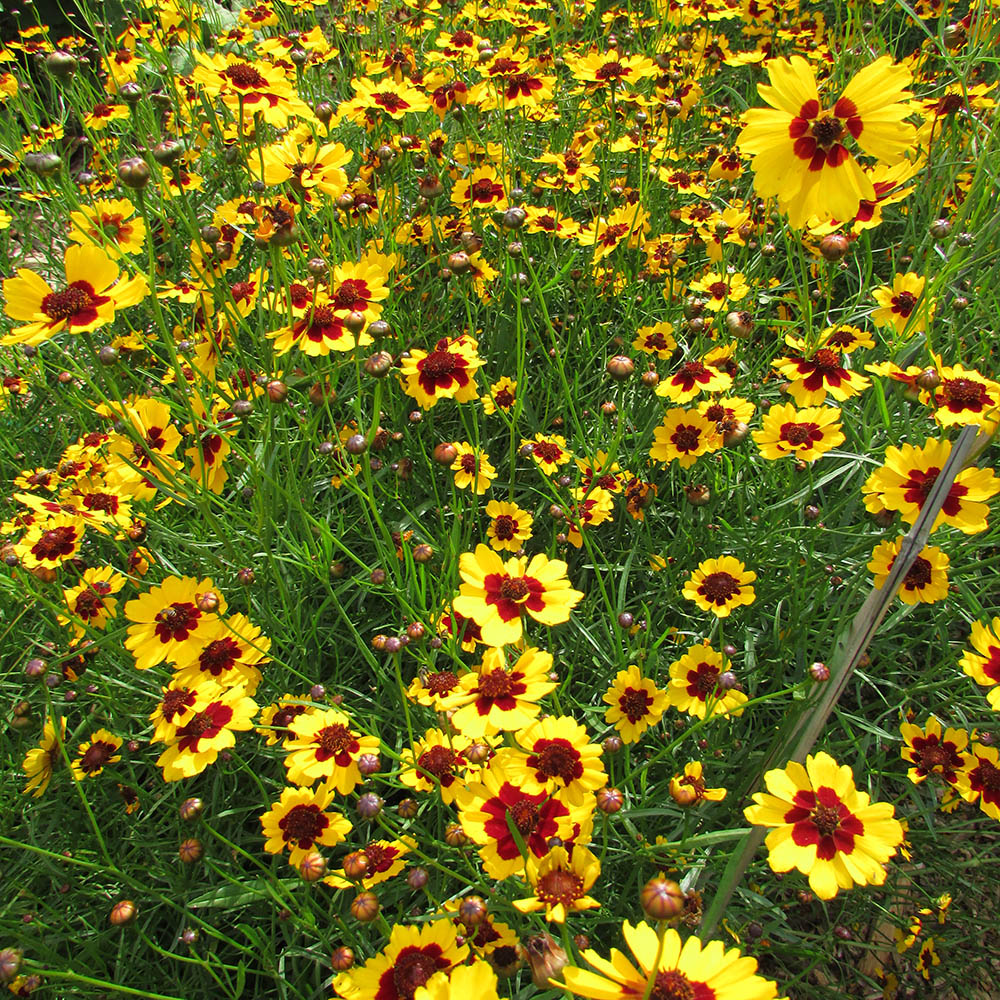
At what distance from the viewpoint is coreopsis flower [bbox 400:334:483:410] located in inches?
64.4

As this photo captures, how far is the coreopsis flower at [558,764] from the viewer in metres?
1.09

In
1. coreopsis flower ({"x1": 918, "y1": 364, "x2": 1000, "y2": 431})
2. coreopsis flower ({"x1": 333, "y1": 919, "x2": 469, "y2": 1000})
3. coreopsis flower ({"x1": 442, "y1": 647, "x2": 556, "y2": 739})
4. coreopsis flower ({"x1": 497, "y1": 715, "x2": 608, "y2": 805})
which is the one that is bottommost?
coreopsis flower ({"x1": 333, "y1": 919, "x2": 469, "y2": 1000})

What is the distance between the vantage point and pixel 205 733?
1.28 meters

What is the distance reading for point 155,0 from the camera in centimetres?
275

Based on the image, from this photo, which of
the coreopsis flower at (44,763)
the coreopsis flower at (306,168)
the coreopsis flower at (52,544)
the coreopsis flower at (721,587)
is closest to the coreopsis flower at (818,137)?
the coreopsis flower at (721,587)

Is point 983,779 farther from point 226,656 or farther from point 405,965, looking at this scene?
point 226,656

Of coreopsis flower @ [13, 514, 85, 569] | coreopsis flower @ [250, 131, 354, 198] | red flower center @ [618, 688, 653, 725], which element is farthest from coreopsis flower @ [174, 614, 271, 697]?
coreopsis flower @ [250, 131, 354, 198]

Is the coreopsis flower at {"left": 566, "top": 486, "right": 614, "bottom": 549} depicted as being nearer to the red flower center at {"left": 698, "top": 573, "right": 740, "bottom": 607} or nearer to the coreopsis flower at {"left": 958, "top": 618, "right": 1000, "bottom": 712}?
the red flower center at {"left": 698, "top": 573, "right": 740, "bottom": 607}

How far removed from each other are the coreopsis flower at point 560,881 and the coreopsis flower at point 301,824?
0.42m

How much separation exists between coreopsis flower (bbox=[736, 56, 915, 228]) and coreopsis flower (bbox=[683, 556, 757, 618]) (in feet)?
2.53

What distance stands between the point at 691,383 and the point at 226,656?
1.25 metres

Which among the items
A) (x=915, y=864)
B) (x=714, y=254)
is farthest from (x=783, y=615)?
(x=714, y=254)

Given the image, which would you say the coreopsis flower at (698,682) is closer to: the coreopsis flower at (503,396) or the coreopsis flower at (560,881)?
the coreopsis flower at (560,881)

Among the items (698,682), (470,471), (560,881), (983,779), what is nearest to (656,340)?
(470,471)
